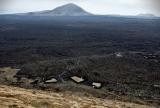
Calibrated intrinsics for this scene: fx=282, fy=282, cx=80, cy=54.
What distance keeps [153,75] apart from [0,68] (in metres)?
12.9

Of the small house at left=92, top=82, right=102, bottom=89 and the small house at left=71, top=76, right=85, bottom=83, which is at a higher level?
the small house at left=71, top=76, right=85, bottom=83

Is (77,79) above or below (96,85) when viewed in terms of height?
above

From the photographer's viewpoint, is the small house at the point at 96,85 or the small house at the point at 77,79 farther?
the small house at the point at 77,79

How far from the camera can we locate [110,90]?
730 inches

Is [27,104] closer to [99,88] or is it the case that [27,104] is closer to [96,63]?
[99,88]

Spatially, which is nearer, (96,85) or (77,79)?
(96,85)

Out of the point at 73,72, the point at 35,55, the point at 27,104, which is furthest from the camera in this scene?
the point at 35,55

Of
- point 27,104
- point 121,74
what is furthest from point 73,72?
point 27,104

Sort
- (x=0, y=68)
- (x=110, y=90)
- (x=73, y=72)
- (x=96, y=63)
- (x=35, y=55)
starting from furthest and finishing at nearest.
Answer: (x=35, y=55)
(x=96, y=63)
(x=0, y=68)
(x=73, y=72)
(x=110, y=90)

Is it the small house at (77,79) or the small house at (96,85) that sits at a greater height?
the small house at (77,79)

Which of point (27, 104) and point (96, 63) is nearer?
point (27, 104)

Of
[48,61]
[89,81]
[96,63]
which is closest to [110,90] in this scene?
[89,81]

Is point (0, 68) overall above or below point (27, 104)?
below

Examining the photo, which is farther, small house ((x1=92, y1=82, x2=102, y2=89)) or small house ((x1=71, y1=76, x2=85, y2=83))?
small house ((x1=71, y1=76, x2=85, y2=83))
